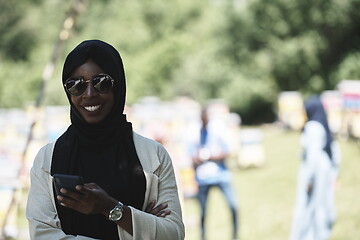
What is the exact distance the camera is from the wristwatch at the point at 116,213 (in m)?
1.90

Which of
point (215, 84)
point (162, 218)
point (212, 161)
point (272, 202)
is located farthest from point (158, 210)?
point (215, 84)

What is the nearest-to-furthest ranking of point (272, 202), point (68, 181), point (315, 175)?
point (68, 181) < point (315, 175) < point (272, 202)

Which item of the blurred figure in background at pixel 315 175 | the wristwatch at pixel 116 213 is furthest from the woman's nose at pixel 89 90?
the blurred figure in background at pixel 315 175

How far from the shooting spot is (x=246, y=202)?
1091 centimetres

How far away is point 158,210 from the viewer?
205cm

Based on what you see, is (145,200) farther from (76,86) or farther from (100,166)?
(76,86)

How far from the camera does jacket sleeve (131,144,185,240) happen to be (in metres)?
1.96

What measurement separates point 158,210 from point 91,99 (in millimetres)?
445

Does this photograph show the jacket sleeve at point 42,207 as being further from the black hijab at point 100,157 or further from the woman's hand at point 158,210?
the woman's hand at point 158,210

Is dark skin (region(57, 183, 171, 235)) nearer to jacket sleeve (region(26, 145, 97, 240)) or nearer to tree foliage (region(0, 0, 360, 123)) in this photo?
jacket sleeve (region(26, 145, 97, 240))

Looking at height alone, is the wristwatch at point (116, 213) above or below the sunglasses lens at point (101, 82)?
below

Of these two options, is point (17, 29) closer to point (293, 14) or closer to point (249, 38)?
point (249, 38)

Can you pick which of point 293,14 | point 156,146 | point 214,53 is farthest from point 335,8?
point 156,146

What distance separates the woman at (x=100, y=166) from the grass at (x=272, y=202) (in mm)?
→ 6131
